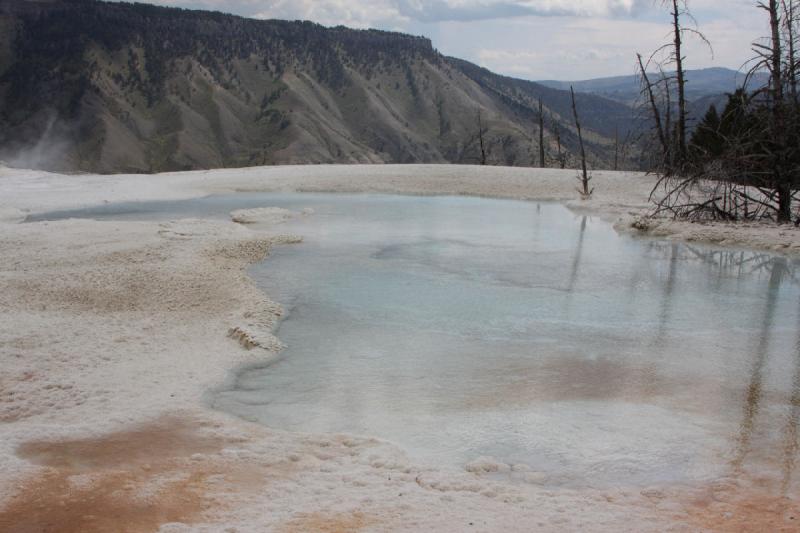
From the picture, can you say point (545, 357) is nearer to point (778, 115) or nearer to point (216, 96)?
point (778, 115)

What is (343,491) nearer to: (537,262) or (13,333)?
(13,333)

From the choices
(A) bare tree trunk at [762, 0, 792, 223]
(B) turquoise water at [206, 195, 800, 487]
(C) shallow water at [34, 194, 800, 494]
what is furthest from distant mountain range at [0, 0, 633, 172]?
(C) shallow water at [34, 194, 800, 494]

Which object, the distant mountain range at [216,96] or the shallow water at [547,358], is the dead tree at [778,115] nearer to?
the shallow water at [547,358]

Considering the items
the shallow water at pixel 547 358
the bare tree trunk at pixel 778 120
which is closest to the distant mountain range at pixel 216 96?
the bare tree trunk at pixel 778 120

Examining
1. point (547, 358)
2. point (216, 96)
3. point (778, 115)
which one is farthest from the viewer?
point (216, 96)

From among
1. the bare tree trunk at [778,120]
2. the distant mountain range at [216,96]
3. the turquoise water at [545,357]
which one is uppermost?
the distant mountain range at [216,96]

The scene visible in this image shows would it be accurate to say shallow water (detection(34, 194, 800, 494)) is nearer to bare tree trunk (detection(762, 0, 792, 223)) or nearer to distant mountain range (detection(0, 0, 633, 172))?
bare tree trunk (detection(762, 0, 792, 223))

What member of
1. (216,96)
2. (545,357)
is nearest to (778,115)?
(545,357)
